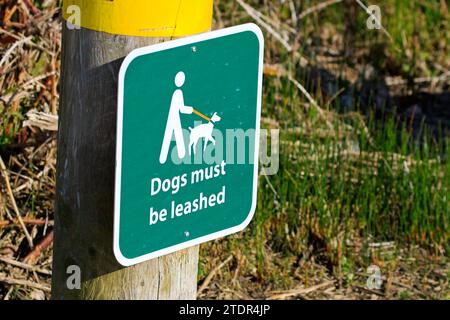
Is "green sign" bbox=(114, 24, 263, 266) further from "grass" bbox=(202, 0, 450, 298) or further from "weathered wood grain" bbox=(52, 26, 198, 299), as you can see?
"grass" bbox=(202, 0, 450, 298)

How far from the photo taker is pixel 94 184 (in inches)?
86.9

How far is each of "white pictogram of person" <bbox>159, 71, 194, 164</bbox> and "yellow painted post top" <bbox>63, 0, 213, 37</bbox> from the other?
0.11 meters

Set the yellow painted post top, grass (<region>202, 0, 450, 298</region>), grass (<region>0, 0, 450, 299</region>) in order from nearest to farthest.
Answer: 1. the yellow painted post top
2. grass (<region>0, 0, 450, 299</region>)
3. grass (<region>202, 0, 450, 298</region>)

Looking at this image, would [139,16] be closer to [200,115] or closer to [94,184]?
[200,115]

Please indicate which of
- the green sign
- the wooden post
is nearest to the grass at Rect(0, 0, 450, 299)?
the wooden post

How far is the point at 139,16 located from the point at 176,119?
245 mm

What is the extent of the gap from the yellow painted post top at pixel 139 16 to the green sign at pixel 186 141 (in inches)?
2.1

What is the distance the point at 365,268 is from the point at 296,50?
1869 millimetres

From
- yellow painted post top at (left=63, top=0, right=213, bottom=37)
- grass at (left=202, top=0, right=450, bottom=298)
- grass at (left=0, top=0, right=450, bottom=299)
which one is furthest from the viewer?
grass at (left=202, top=0, right=450, bottom=298)

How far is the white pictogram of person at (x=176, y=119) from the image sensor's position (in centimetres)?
213

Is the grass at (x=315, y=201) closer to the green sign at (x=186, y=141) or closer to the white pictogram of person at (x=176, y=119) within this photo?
the green sign at (x=186, y=141)

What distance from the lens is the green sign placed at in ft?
6.84

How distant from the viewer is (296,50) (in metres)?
5.76
